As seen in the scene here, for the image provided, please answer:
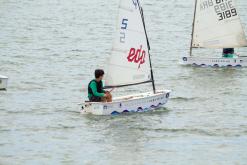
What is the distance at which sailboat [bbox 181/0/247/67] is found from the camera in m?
47.3

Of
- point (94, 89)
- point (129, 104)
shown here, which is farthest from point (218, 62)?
point (94, 89)

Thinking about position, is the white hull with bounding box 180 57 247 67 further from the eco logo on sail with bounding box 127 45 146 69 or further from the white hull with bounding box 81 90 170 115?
the eco logo on sail with bounding box 127 45 146 69

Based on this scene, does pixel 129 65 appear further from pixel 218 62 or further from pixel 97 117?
pixel 218 62

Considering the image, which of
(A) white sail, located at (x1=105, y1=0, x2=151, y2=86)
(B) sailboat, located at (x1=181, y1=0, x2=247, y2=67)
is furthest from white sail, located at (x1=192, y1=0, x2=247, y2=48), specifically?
A: (A) white sail, located at (x1=105, y1=0, x2=151, y2=86)

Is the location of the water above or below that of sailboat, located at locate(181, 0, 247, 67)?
below

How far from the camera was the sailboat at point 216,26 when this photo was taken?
47281mm

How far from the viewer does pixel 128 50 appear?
34281mm

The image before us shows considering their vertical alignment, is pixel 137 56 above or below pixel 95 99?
above

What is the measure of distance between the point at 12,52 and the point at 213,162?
25319mm

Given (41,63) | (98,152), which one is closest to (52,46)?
(41,63)

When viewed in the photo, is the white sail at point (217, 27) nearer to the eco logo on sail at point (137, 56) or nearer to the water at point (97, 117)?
the water at point (97, 117)

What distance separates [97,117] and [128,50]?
2995mm

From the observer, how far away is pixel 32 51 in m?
52.4

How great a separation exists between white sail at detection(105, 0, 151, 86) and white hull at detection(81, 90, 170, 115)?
789 millimetres
